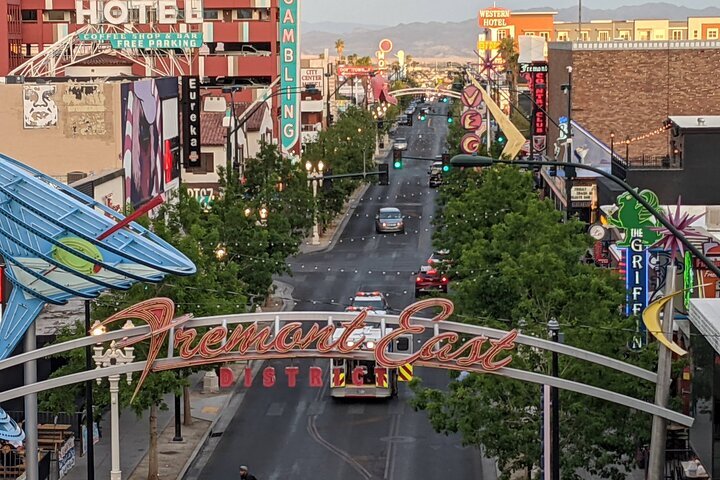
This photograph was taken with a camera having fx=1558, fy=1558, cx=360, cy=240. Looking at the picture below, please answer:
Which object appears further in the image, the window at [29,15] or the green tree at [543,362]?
the window at [29,15]

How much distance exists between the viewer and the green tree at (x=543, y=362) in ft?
115

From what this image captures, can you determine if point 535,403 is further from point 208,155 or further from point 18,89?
point 208,155

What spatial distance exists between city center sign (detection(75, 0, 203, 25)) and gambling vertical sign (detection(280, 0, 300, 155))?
11954mm

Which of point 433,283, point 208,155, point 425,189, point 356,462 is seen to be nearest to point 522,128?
point 425,189

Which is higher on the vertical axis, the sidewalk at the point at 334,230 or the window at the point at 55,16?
the window at the point at 55,16

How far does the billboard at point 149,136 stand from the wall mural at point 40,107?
9.76 feet

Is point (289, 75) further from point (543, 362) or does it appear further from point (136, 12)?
point (543, 362)

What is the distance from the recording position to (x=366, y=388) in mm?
51812

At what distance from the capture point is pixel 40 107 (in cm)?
6606

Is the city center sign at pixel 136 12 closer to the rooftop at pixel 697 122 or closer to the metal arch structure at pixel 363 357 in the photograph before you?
the rooftop at pixel 697 122

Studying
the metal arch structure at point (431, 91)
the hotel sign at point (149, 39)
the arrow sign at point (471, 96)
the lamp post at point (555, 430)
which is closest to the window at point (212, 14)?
the metal arch structure at point (431, 91)

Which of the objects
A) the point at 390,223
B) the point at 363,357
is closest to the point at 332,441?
the point at 363,357

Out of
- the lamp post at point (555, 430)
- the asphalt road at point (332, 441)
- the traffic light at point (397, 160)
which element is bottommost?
the asphalt road at point (332, 441)

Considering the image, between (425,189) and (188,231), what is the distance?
247 ft
